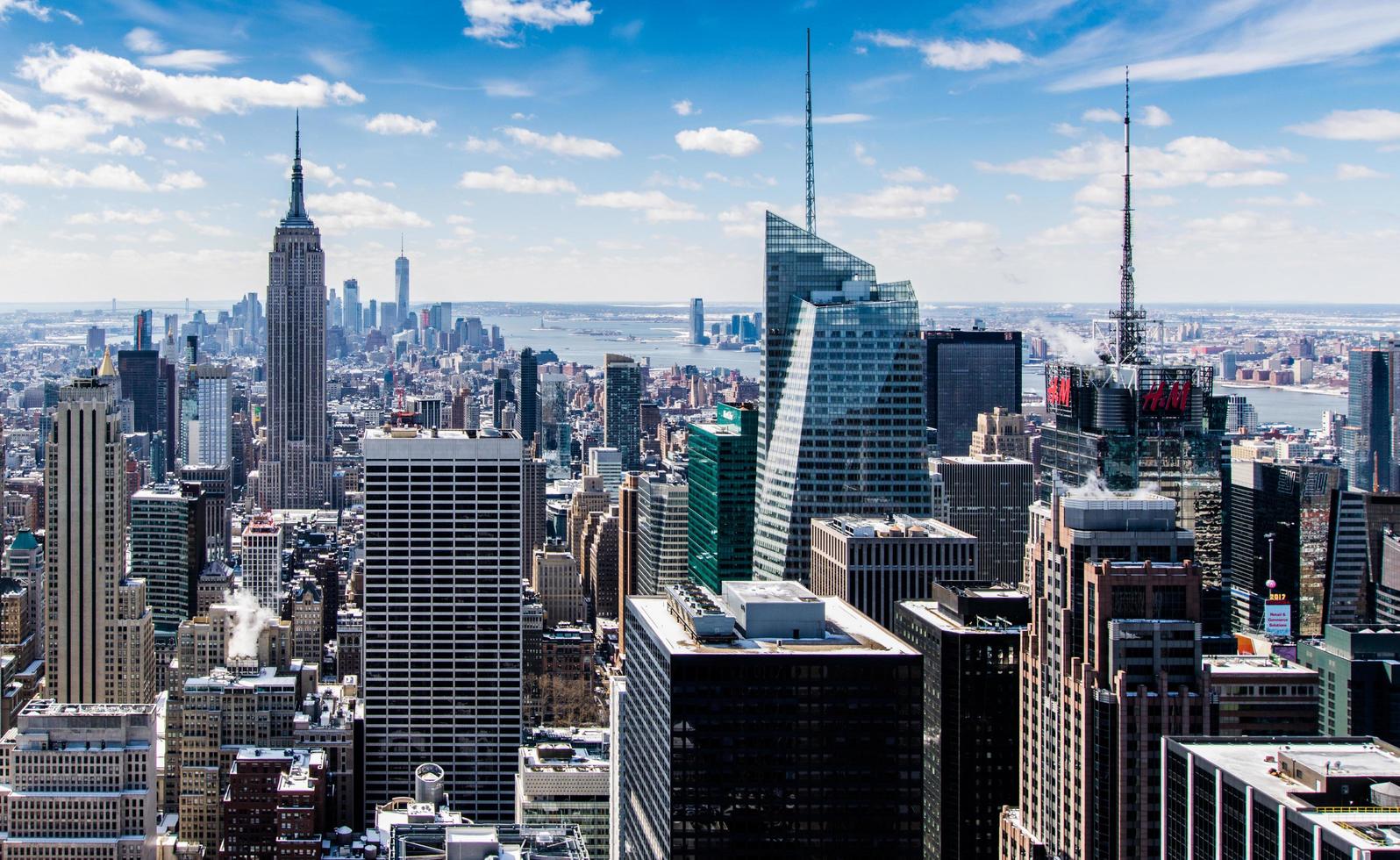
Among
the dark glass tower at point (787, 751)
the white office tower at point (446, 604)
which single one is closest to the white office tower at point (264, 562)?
the white office tower at point (446, 604)

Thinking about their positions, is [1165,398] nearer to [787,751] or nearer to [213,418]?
[787,751]

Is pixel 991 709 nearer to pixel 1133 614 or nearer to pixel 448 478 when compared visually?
pixel 1133 614

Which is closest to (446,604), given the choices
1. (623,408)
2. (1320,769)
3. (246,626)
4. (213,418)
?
(246,626)

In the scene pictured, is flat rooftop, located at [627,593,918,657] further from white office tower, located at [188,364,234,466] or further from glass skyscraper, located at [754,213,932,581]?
white office tower, located at [188,364,234,466]

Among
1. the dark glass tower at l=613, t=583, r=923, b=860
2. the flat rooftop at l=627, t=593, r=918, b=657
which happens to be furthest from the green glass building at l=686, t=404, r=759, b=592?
the dark glass tower at l=613, t=583, r=923, b=860

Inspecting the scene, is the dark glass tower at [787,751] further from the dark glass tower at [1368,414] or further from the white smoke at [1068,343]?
Result: the dark glass tower at [1368,414]
